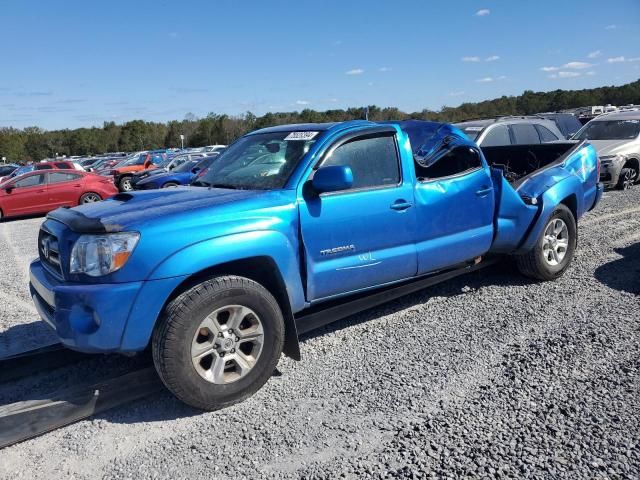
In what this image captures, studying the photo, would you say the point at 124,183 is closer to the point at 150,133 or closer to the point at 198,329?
the point at 198,329

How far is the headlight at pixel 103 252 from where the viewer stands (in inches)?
122

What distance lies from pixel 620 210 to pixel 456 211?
6795 millimetres

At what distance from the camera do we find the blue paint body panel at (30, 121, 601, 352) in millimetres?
3117

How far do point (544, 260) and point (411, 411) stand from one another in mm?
3045

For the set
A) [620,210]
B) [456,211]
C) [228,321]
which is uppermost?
[456,211]

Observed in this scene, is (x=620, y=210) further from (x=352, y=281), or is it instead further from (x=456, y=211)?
(x=352, y=281)

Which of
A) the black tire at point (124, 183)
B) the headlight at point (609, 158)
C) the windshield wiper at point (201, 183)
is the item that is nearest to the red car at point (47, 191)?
the black tire at point (124, 183)

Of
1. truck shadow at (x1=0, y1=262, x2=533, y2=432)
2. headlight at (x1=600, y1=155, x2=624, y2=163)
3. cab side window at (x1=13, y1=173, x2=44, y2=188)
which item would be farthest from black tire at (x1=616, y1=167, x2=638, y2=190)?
cab side window at (x1=13, y1=173, x2=44, y2=188)

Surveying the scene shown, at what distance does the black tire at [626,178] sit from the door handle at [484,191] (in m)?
9.39

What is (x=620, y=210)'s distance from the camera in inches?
389

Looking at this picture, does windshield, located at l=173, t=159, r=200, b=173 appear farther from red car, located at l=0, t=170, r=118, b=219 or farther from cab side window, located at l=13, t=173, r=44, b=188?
cab side window, located at l=13, t=173, r=44, b=188

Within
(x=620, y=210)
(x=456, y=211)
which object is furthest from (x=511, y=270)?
(x=620, y=210)

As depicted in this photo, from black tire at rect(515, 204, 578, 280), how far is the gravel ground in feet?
1.96

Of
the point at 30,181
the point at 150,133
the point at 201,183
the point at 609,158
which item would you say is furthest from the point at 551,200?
the point at 150,133
